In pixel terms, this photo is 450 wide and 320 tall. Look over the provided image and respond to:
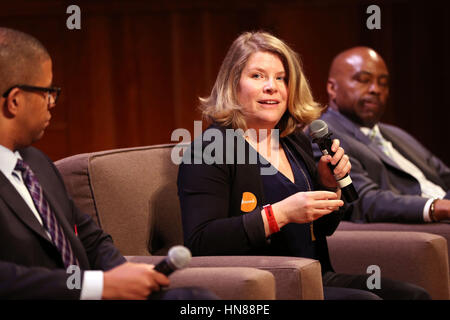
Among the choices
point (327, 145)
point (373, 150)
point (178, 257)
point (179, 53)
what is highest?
point (179, 53)

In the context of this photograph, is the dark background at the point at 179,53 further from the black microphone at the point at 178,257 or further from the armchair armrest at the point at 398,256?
the black microphone at the point at 178,257

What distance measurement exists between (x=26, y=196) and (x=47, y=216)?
0.25 feet

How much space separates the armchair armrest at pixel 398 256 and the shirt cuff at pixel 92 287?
1.15 metres

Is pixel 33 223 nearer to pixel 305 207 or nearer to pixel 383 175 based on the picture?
pixel 305 207

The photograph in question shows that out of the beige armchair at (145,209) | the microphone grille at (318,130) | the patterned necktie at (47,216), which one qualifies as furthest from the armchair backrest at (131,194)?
the microphone grille at (318,130)

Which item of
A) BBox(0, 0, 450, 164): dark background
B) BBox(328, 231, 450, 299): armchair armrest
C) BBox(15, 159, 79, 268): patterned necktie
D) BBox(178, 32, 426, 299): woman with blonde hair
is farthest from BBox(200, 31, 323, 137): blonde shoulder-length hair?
BBox(0, 0, 450, 164): dark background

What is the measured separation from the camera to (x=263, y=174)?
7.16 feet

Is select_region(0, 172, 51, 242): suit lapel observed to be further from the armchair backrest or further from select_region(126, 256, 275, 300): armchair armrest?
the armchair backrest

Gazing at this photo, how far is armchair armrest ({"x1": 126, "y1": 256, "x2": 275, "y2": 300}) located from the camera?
1613mm

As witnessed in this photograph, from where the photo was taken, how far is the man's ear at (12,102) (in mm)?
1568

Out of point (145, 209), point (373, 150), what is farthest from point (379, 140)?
point (145, 209)

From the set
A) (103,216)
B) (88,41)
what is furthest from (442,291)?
(88,41)

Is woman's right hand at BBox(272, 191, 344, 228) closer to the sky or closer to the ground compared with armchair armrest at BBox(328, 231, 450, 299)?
closer to the sky

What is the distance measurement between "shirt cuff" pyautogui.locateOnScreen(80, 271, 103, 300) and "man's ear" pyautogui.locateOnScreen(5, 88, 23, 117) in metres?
0.44
